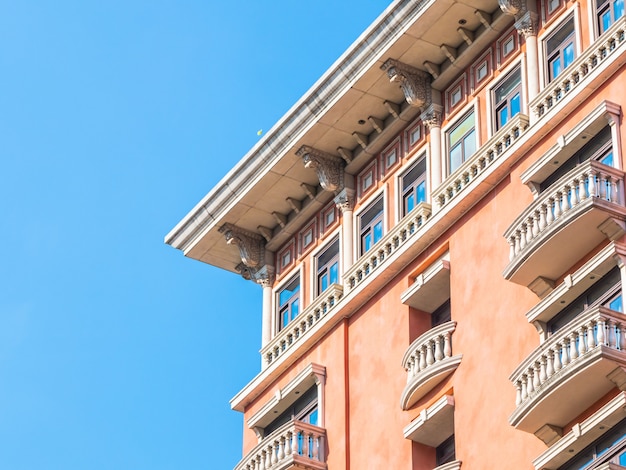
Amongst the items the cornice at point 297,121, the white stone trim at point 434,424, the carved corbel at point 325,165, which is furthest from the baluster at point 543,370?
the carved corbel at point 325,165

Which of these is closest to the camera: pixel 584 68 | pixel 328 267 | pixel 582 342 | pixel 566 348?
pixel 582 342

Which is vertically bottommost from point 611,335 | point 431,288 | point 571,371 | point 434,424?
point 571,371

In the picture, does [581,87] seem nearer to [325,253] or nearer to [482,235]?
[482,235]

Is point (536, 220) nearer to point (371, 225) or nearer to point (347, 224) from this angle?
point (371, 225)

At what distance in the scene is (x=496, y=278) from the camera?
32.3 meters

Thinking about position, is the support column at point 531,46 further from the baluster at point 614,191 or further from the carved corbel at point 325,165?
the carved corbel at point 325,165

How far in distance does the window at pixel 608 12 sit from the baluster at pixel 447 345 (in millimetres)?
6418

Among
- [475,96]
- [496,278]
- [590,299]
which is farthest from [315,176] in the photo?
[590,299]

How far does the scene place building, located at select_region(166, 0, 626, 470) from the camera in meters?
29.6

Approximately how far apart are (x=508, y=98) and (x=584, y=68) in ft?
9.24

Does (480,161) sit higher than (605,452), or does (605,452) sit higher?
(480,161)

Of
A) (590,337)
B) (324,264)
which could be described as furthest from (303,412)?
(590,337)

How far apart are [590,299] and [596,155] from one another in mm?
2776

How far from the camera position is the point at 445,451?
33156mm
